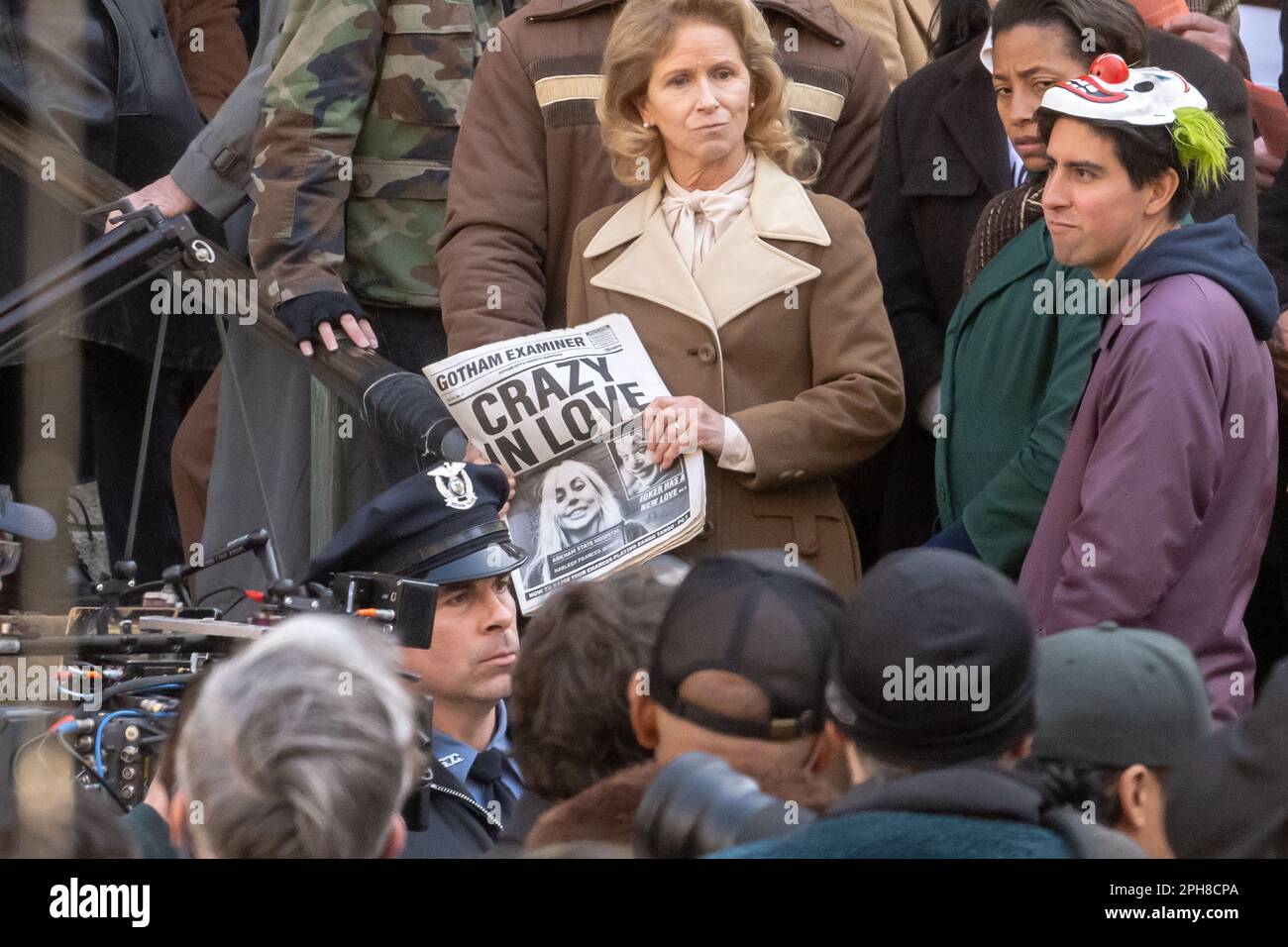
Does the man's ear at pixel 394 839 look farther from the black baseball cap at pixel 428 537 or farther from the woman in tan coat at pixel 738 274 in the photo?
the woman in tan coat at pixel 738 274

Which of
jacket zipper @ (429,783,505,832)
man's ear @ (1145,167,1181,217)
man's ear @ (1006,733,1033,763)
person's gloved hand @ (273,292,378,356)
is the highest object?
man's ear @ (1145,167,1181,217)

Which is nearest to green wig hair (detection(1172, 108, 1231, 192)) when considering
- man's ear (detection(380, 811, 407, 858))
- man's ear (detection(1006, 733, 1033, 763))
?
man's ear (detection(1006, 733, 1033, 763))

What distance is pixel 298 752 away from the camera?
2768 millimetres

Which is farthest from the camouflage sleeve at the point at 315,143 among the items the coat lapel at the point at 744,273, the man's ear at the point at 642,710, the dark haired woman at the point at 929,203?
the man's ear at the point at 642,710

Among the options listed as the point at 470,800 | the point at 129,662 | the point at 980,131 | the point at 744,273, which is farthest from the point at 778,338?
the point at 129,662

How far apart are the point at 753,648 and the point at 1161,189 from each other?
5.58 ft

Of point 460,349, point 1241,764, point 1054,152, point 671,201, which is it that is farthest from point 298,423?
point 1241,764

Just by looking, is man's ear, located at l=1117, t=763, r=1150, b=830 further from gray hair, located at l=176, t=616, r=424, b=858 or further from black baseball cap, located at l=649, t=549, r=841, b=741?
gray hair, located at l=176, t=616, r=424, b=858

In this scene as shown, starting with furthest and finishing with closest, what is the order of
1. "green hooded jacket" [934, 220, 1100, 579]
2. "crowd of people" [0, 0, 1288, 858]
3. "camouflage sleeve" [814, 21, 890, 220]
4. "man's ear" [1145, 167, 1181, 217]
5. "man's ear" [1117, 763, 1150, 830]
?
"camouflage sleeve" [814, 21, 890, 220] < "green hooded jacket" [934, 220, 1100, 579] < "man's ear" [1145, 167, 1181, 217] < "man's ear" [1117, 763, 1150, 830] < "crowd of people" [0, 0, 1288, 858]

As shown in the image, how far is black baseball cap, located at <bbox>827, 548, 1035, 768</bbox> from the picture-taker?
3049 mm

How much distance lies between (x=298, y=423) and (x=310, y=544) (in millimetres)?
294

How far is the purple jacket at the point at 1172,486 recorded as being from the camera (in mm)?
4184

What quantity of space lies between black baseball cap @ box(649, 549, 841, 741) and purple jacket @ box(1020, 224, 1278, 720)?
1.01m

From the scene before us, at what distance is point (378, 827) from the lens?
2.82 metres
